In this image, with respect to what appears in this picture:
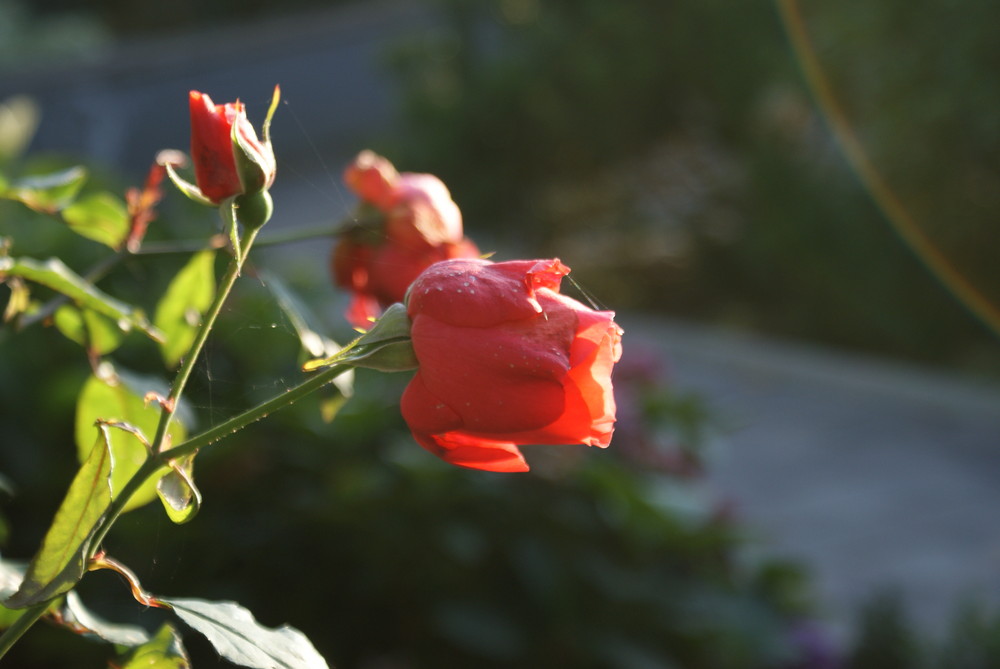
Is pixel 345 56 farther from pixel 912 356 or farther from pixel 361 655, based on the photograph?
pixel 361 655

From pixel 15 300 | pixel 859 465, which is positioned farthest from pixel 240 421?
pixel 859 465

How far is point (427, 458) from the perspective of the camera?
1445mm

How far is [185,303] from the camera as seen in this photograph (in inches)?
24.5

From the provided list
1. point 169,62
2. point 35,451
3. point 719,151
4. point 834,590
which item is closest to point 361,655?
point 35,451

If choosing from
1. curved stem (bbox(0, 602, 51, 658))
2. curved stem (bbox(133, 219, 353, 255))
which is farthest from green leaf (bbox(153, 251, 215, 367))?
curved stem (bbox(0, 602, 51, 658))

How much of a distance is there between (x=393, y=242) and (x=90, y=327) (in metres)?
0.17

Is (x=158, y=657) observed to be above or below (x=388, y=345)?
below

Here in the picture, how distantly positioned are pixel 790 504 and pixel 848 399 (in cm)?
87

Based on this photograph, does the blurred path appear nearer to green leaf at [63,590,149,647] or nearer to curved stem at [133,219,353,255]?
curved stem at [133,219,353,255]

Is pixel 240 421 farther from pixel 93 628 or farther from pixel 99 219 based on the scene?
pixel 99 219

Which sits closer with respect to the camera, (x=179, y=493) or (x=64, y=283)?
(x=179, y=493)

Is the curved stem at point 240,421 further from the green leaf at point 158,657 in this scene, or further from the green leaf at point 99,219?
the green leaf at point 99,219

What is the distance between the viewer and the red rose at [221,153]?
0.45 metres

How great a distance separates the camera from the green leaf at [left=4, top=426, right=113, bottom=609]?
384mm
